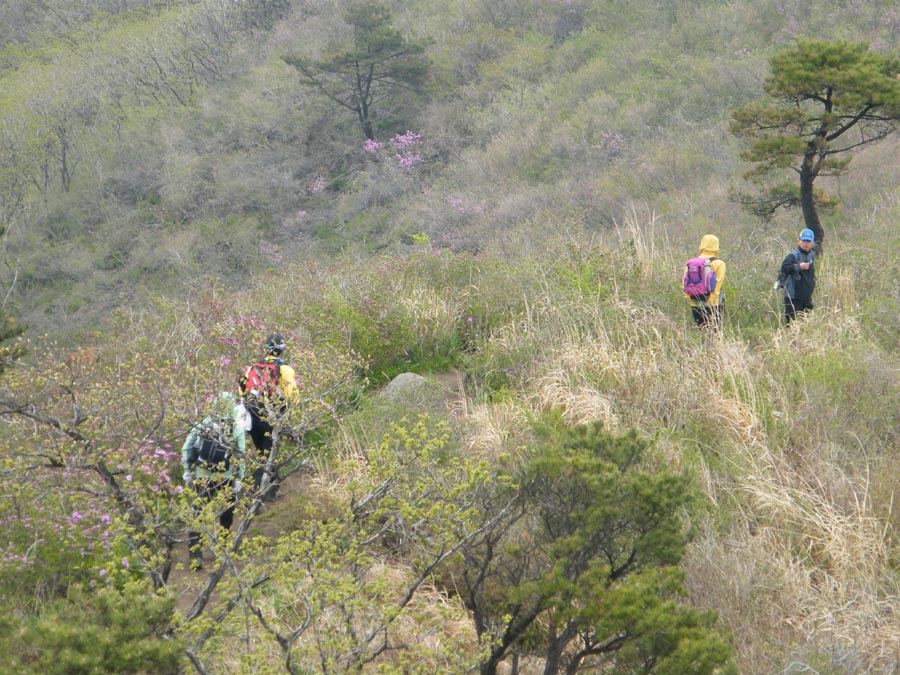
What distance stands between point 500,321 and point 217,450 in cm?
467

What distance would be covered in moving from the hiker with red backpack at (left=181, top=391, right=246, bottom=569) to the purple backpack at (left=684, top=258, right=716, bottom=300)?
4630mm

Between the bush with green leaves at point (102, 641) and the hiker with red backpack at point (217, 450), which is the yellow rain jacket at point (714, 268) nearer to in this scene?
the hiker with red backpack at point (217, 450)

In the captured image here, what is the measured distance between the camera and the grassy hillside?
516 centimetres

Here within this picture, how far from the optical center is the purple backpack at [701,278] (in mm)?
8664

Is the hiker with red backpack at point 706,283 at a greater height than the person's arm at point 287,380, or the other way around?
the person's arm at point 287,380

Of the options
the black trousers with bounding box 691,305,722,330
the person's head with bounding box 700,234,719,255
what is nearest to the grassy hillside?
the black trousers with bounding box 691,305,722,330

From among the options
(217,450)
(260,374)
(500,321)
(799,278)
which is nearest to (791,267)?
(799,278)

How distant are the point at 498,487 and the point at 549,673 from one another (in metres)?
1.05

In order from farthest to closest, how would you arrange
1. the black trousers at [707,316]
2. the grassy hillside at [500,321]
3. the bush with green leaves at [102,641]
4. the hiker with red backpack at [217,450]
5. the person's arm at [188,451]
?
the black trousers at [707,316]
the person's arm at [188,451]
the hiker with red backpack at [217,450]
the grassy hillside at [500,321]
the bush with green leaves at [102,641]

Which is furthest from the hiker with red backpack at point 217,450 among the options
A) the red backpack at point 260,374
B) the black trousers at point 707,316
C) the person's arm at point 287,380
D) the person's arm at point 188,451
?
the black trousers at point 707,316

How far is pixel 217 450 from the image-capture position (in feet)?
22.0

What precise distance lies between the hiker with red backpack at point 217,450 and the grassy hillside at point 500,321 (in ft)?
0.88

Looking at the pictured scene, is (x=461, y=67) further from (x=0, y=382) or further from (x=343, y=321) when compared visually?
(x=0, y=382)

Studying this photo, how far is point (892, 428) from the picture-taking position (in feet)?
21.2
